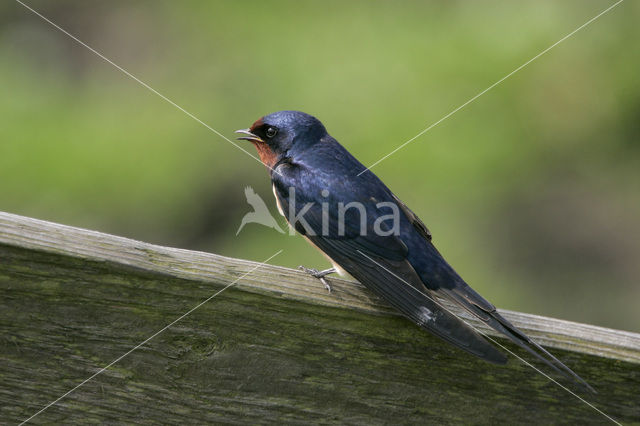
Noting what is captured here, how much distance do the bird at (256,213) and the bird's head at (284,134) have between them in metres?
0.78

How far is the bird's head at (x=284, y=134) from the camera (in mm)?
3260

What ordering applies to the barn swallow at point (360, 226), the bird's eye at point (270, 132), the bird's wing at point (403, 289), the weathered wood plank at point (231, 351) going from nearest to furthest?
the weathered wood plank at point (231, 351), the bird's wing at point (403, 289), the barn swallow at point (360, 226), the bird's eye at point (270, 132)

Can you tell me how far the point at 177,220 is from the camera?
4293mm

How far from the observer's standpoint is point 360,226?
2.78 meters

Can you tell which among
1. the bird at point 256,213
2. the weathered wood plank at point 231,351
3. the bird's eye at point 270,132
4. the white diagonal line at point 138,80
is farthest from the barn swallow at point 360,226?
the bird at point 256,213

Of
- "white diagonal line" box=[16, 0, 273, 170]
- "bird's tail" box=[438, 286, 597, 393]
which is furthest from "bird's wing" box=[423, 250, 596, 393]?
"white diagonal line" box=[16, 0, 273, 170]

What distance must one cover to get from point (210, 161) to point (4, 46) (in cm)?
179

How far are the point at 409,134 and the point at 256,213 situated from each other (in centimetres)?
98

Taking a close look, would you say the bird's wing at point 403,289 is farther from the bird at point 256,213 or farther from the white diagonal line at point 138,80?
the bird at point 256,213

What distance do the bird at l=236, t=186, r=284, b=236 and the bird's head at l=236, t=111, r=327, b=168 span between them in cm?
78

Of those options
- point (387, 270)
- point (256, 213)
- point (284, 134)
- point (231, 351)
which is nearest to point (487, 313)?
point (387, 270)

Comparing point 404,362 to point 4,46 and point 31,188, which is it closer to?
point 31,188

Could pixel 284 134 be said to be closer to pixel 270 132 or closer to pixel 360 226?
pixel 270 132

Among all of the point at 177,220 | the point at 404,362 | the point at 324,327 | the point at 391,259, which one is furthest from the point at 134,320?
the point at 177,220
